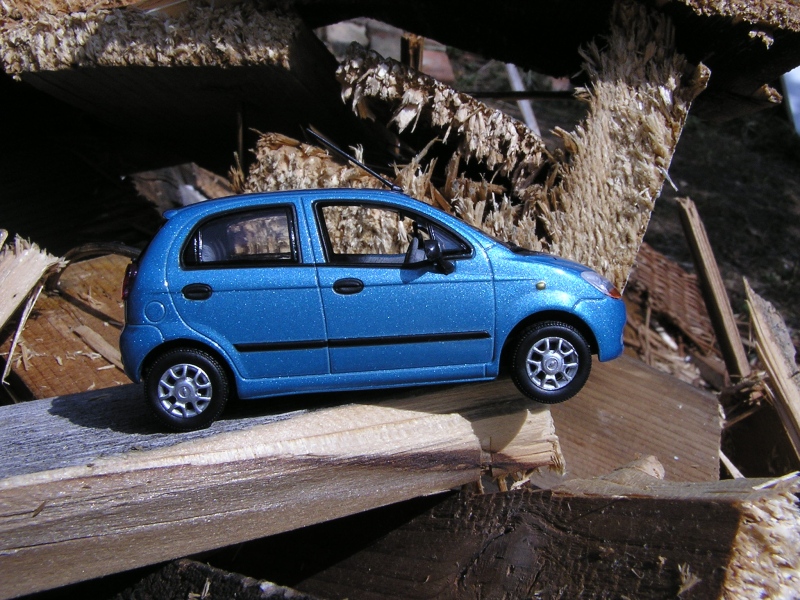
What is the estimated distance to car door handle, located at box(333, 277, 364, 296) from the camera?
305cm

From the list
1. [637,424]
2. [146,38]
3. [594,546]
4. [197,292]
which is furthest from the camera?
[637,424]

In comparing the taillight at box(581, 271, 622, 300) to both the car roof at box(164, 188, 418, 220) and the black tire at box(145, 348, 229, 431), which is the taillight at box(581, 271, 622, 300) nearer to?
the car roof at box(164, 188, 418, 220)

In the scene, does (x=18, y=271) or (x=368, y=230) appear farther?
(x=18, y=271)

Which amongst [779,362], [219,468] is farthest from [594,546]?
[779,362]

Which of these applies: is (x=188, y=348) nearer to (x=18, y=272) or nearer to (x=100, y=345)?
(x=100, y=345)

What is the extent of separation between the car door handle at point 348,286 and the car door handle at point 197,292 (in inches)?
19.2

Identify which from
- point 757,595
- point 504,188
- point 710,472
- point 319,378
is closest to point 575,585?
point 757,595

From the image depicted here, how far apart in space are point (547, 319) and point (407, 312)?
1.85 feet

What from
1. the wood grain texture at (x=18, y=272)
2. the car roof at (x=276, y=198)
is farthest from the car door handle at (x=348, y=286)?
the wood grain texture at (x=18, y=272)

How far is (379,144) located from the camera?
4551mm

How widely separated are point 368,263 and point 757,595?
174cm

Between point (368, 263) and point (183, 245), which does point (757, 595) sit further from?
point (183, 245)

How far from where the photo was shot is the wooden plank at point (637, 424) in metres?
4.00

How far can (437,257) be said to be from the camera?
3066mm
